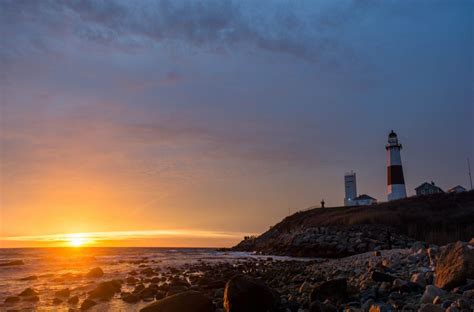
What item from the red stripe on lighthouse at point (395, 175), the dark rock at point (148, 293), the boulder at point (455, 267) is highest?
the red stripe on lighthouse at point (395, 175)

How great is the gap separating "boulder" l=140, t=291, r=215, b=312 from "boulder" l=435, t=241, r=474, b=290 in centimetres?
571

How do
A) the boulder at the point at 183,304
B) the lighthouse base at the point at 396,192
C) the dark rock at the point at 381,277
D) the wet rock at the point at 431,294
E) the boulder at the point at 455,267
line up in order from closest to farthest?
the wet rock at the point at 431,294 → the boulder at the point at 455,267 → the boulder at the point at 183,304 → the dark rock at the point at 381,277 → the lighthouse base at the point at 396,192

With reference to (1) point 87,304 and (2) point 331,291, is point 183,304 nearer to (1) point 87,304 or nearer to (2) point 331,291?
(2) point 331,291

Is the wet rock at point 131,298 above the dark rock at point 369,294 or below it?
below

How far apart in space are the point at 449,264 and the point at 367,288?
2.24 meters

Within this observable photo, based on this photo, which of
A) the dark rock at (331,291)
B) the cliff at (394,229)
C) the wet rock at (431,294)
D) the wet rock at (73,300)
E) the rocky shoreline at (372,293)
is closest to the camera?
the wet rock at (431,294)

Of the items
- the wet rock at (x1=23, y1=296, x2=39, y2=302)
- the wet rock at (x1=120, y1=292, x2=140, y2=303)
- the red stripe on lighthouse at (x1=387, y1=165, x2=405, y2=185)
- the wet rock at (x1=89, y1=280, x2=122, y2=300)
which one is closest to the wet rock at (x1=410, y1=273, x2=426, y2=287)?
the wet rock at (x1=120, y1=292, x2=140, y2=303)

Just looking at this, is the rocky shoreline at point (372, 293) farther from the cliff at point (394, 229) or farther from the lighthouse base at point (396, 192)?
the lighthouse base at point (396, 192)

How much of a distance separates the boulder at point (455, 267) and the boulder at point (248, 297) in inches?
159

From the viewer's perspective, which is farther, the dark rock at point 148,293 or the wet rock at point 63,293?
the wet rock at point 63,293

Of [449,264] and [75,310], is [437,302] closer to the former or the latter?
[449,264]

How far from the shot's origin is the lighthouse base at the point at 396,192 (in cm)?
6044

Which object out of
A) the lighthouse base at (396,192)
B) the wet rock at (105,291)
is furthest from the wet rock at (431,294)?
the lighthouse base at (396,192)

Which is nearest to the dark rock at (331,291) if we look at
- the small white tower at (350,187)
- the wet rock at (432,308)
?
the wet rock at (432,308)
